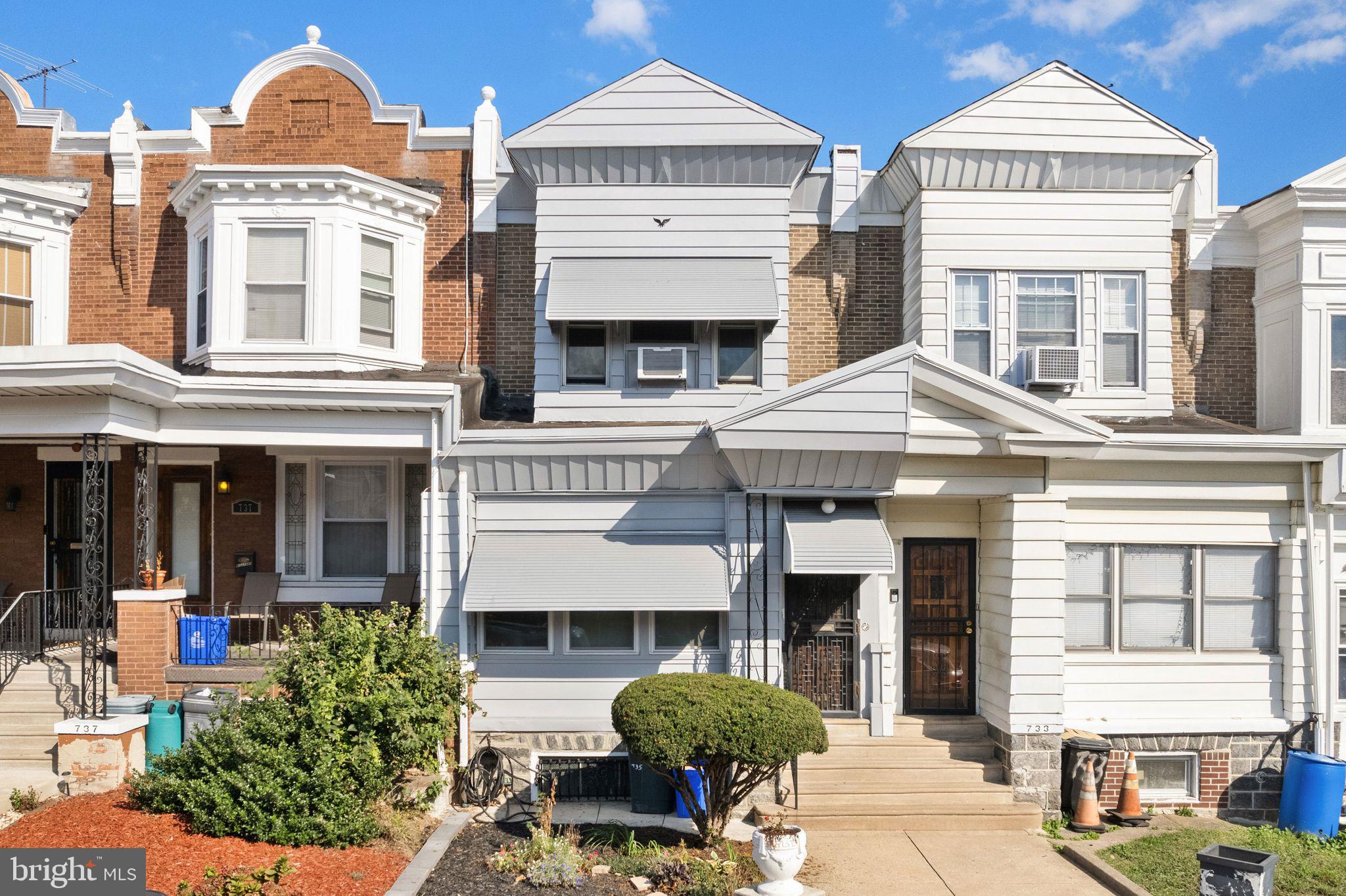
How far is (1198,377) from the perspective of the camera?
12.0 meters

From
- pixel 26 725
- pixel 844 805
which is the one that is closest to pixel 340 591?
pixel 26 725

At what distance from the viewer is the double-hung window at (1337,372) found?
11133mm

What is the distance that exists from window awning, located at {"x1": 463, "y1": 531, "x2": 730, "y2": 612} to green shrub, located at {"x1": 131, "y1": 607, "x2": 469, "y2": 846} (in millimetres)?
1052

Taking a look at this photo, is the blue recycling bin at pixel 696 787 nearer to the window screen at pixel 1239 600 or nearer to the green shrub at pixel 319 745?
the green shrub at pixel 319 745

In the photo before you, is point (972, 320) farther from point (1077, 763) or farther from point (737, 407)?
point (1077, 763)

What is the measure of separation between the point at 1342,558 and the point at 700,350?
25.9ft

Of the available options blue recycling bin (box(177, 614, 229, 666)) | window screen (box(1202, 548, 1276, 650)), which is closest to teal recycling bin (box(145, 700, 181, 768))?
blue recycling bin (box(177, 614, 229, 666))

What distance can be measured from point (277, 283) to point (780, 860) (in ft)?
29.5

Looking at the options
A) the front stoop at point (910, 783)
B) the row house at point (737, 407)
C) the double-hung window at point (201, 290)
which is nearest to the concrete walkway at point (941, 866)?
the front stoop at point (910, 783)

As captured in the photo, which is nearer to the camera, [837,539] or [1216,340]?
[837,539]

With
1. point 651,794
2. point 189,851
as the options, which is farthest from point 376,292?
point 651,794

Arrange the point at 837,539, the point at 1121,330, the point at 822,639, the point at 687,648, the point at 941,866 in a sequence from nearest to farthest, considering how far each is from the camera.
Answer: the point at 941,866 < the point at 837,539 < the point at 687,648 < the point at 822,639 < the point at 1121,330

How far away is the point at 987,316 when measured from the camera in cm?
1152

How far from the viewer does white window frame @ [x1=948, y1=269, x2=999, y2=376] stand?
37.4ft
